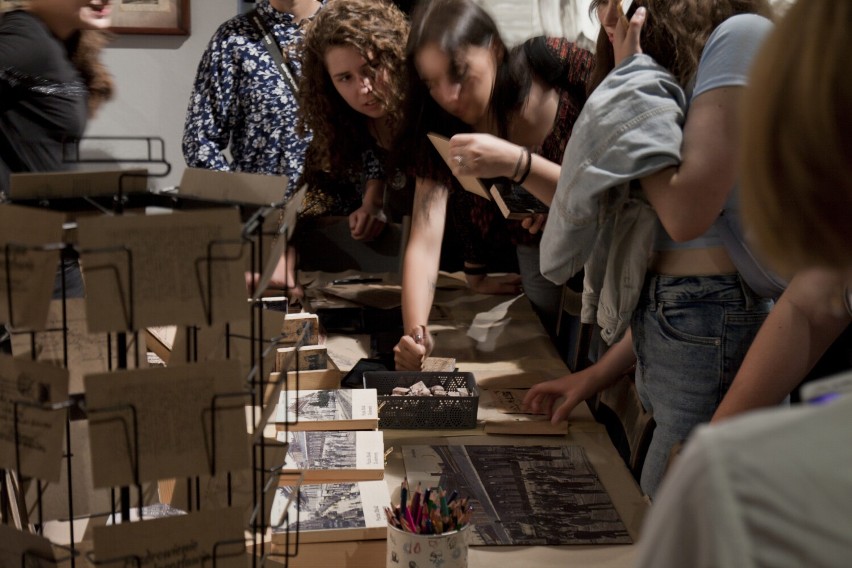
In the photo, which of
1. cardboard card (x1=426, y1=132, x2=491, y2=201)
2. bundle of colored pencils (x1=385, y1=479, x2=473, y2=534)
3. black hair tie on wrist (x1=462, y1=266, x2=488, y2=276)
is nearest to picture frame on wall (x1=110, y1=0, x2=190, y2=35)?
black hair tie on wrist (x1=462, y1=266, x2=488, y2=276)

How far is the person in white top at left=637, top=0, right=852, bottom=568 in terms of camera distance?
368mm

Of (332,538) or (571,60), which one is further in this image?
(571,60)

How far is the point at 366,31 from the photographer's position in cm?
228

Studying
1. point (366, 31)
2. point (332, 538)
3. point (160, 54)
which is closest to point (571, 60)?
point (366, 31)

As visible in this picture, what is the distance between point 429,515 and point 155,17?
3.79 metres

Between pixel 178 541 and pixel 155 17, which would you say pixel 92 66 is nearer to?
pixel 178 541

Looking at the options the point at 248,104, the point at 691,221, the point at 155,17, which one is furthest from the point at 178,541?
the point at 155,17

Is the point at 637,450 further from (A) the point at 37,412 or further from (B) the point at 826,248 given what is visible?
(B) the point at 826,248

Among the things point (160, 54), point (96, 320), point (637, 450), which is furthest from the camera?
point (160, 54)

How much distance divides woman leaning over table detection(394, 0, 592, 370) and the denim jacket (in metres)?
0.51

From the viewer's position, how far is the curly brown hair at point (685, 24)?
4.23ft

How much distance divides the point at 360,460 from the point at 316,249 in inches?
55.6

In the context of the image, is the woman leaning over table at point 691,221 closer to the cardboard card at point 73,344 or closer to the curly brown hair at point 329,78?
the cardboard card at point 73,344

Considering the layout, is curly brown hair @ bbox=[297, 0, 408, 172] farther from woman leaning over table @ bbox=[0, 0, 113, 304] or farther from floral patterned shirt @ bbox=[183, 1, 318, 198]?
woman leaning over table @ bbox=[0, 0, 113, 304]
